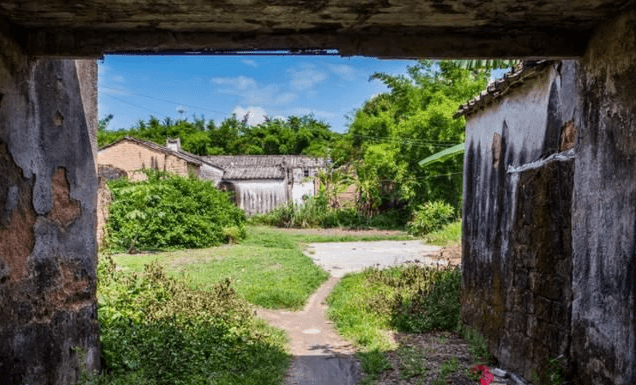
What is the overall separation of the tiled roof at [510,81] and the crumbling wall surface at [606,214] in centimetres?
141

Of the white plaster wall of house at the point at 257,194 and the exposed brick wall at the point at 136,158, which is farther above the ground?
the exposed brick wall at the point at 136,158

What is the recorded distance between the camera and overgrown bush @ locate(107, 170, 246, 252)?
60.1ft

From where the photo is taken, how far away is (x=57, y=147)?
15.8 feet

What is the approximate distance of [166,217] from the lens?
1930cm

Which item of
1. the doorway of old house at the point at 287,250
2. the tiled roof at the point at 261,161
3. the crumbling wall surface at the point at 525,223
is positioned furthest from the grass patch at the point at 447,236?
the tiled roof at the point at 261,161

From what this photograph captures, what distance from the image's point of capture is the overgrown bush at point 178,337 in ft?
19.5

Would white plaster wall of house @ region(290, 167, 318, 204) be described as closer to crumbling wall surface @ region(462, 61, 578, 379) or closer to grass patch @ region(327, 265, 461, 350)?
grass patch @ region(327, 265, 461, 350)

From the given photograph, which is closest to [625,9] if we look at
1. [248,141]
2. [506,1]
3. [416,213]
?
[506,1]

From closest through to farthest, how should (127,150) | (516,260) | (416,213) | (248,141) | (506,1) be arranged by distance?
(506,1) → (516,260) → (416,213) → (127,150) → (248,141)

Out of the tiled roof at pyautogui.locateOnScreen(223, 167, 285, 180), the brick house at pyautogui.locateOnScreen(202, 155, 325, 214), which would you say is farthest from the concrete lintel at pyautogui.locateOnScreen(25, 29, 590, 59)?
the tiled roof at pyautogui.locateOnScreen(223, 167, 285, 180)

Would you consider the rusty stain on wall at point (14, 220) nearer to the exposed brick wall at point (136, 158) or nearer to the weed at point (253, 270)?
the weed at point (253, 270)

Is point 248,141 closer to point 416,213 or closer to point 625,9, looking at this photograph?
point 416,213

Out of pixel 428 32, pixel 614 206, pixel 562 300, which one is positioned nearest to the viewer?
pixel 614 206

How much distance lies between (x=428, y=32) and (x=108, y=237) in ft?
49.6
